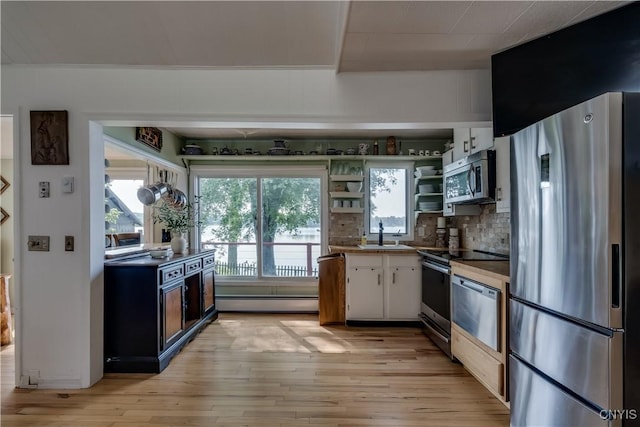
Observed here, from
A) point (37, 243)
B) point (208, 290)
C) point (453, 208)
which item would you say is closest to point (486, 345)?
point (453, 208)

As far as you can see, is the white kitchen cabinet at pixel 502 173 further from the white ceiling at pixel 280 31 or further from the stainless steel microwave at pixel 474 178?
the white ceiling at pixel 280 31

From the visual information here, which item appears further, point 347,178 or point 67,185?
point 347,178

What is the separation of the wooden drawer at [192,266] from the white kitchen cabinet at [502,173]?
3.00 m

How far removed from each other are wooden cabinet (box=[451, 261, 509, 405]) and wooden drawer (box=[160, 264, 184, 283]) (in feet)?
8.14

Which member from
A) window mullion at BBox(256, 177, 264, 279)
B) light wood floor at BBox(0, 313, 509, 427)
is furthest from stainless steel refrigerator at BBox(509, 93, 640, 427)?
window mullion at BBox(256, 177, 264, 279)

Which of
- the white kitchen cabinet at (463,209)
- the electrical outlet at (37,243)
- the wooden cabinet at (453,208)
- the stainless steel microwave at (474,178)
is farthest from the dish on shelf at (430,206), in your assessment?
the electrical outlet at (37,243)

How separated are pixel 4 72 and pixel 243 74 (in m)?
1.76

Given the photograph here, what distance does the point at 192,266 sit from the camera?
11.6 feet

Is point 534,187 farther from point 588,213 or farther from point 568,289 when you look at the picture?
point 568,289

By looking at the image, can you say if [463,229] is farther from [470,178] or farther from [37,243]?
[37,243]

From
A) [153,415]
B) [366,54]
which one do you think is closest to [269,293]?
[153,415]

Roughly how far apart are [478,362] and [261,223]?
3178 mm

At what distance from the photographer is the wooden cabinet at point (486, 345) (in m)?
2.16

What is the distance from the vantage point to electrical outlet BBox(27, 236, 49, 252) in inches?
97.3
